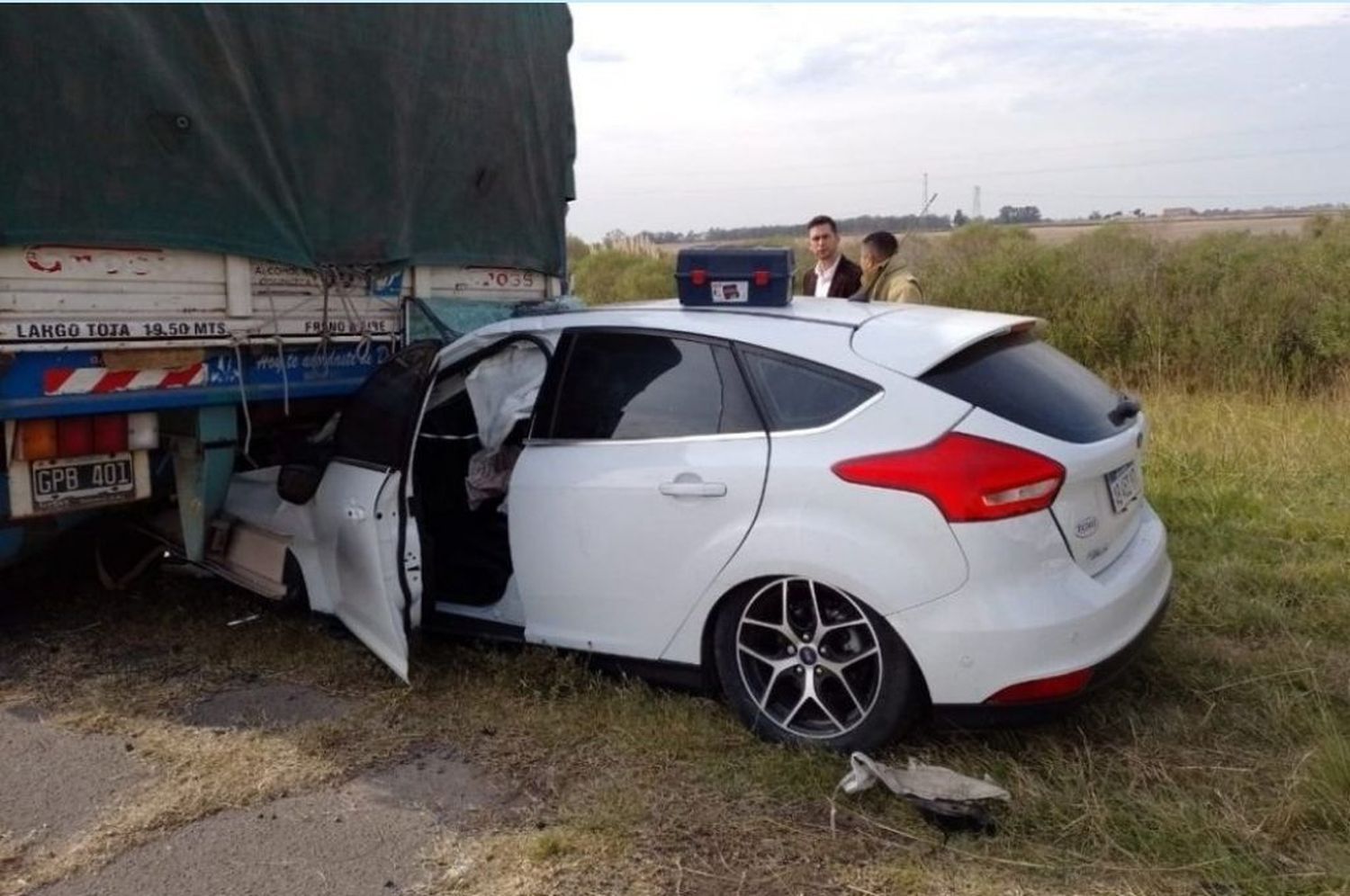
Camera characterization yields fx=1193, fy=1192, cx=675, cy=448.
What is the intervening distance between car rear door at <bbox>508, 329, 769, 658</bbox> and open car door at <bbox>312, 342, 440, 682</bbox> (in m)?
0.44

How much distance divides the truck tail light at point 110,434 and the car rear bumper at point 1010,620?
3.17 meters

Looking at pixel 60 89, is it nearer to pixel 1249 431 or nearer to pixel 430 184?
pixel 430 184

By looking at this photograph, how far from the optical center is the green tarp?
4.44m

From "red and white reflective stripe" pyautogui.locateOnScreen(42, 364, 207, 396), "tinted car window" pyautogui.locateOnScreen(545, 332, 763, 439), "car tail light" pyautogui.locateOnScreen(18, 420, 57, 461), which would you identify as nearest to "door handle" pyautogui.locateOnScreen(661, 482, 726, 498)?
"tinted car window" pyautogui.locateOnScreen(545, 332, 763, 439)

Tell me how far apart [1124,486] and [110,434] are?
153 inches

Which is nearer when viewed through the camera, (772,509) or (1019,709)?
(1019,709)

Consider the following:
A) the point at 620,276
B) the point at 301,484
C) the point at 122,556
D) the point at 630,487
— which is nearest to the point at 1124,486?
the point at 630,487

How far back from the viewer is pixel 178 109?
477cm

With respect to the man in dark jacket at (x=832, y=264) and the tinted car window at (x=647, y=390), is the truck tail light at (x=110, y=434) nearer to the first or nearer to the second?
the tinted car window at (x=647, y=390)

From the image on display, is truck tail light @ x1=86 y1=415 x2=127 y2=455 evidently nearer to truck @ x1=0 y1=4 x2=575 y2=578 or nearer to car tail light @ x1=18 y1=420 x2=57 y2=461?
truck @ x1=0 y1=4 x2=575 y2=578

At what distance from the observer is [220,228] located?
492 centimetres

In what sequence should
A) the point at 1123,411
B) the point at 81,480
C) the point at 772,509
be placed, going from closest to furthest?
the point at 772,509 → the point at 1123,411 → the point at 81,480

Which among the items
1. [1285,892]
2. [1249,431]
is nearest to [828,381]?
[1285,892]

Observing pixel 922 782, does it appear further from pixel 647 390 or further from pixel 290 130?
pixel 290 130
